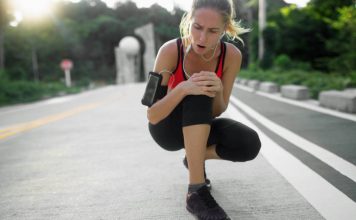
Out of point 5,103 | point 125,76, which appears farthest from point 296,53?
point 125,76

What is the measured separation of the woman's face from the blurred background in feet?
26.0

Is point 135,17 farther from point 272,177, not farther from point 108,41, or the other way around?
point 272,177

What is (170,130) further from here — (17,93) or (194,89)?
(17,93)

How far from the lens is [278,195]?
A: 8.63ft

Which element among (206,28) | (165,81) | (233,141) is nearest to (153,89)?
(165,81)

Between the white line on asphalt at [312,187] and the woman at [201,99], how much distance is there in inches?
18.2

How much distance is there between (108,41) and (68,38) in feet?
25.3

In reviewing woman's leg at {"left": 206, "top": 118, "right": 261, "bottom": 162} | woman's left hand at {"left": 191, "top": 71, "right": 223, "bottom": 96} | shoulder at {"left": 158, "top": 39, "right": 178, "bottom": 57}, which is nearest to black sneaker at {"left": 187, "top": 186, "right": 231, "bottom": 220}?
woman's leg at {"left": 206, "top": 118, "right": 261, "bottom": 162}

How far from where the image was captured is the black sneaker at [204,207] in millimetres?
2238

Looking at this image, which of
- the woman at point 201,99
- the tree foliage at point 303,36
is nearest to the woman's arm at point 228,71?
the woman at point 201,99

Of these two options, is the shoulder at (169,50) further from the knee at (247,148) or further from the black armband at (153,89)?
the knee at (247,148)

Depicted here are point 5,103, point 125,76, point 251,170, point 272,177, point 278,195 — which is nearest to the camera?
point 278,195

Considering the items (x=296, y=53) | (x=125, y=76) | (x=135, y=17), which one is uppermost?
(x=135, y=17)

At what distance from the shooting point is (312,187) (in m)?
2.72
